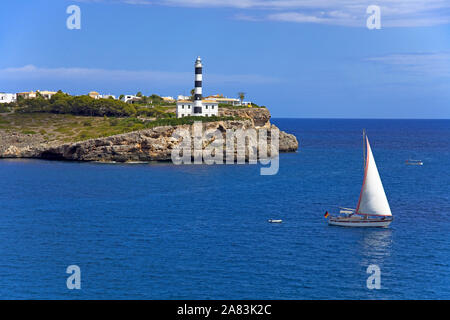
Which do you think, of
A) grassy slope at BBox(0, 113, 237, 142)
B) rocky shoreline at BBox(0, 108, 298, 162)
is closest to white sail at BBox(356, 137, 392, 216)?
rocky shoreline at BBox(0, 108, 298, 162)

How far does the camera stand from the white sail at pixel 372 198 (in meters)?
61.8

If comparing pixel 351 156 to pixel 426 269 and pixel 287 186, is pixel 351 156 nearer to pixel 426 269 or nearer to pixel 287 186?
pixel 287 186

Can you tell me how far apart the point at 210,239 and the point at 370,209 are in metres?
19.3

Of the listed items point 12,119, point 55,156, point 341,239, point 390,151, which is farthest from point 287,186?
point 12,119

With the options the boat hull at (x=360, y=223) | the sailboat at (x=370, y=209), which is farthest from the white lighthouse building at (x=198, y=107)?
the boat hull at (x=360, y=223)

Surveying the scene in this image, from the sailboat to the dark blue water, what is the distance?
129 centimetres

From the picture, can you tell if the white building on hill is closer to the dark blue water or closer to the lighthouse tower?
the lighthouse tower

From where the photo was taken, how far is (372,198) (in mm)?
62125

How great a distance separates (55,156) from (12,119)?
113 ft

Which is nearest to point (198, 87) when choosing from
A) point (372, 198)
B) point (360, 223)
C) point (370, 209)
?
point (372, 198)

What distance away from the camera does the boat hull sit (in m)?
60.8

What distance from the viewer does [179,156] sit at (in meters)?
118

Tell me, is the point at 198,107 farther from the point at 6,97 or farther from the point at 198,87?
the point at 6,97

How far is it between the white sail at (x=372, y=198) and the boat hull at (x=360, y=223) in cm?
120
